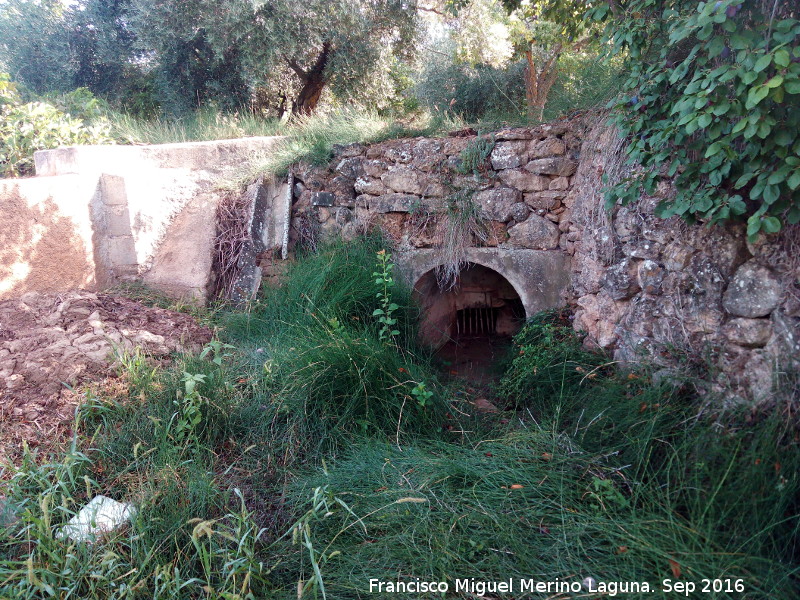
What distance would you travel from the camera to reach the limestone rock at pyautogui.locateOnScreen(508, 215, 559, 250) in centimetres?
445

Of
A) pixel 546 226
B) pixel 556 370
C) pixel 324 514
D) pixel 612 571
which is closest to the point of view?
pixel 612 571

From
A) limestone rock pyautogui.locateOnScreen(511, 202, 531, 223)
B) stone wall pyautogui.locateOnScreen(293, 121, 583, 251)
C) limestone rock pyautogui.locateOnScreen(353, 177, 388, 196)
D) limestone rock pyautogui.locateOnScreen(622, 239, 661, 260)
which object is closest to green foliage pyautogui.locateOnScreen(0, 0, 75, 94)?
stone wall pyautogui.locateOnScreen(293, 121, 583, 251)

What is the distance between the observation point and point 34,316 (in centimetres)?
401

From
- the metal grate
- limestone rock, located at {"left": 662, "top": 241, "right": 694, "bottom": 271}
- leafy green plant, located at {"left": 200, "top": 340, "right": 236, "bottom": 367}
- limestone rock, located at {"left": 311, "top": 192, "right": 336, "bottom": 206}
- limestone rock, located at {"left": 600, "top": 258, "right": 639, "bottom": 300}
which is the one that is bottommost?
the metal grate

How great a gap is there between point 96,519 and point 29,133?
4674mm

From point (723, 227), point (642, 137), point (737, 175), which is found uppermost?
point (642, 137)

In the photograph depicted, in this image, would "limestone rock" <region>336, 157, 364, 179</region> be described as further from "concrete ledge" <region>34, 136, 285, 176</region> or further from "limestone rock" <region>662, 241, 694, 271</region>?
"limestone rock" <region>662, 241, 694, 271</region>

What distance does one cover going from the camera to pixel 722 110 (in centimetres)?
238

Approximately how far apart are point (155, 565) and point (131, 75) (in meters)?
9.68

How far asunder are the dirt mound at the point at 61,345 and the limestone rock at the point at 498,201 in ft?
8.10

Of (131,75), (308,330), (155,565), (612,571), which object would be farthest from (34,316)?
(131,75)

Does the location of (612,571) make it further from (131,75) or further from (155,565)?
(131,75)

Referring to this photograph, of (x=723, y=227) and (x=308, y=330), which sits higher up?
(x=723, y=227)

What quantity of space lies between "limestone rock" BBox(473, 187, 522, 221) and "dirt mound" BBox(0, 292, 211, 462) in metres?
2.47
